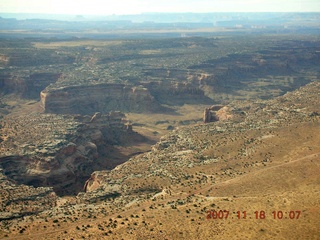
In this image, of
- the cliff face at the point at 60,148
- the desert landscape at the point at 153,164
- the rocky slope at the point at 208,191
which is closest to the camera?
the rocky slope at the point at 208,191

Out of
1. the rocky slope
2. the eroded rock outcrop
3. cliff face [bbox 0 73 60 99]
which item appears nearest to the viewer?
the rocky slope

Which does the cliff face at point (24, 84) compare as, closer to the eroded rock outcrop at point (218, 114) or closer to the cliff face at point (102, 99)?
the cliff face at point (102, 99)

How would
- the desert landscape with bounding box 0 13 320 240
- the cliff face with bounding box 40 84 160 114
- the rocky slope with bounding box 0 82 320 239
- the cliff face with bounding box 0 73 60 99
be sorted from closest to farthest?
the rocky slope with bounding box 0 82 320 239, the desert landscape with bounding box 0 13 320 240, the cliff face with bounding box 40 84 160 114, the cliff face with bounding box 0 73 60 99

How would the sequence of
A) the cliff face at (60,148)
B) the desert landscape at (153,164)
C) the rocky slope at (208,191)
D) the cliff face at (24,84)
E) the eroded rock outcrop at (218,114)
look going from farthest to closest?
the cliff face at (24,84), the eroded rock outcrop at (218,114), the cliff face at (60,148), the desert landscape at (153,164), the rocky slope at (208,191)

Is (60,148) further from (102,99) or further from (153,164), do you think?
(102,99)

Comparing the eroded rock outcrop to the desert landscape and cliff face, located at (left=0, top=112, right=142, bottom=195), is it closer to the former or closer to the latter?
the desert landscape

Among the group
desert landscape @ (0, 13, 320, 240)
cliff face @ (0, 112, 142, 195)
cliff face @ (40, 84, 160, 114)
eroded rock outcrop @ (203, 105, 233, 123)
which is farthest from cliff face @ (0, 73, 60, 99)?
eroded rock outcrop @ (203, 105, 233, 123)

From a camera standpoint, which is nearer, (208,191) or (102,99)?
(208,191)

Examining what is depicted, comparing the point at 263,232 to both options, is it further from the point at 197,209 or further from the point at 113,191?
the point at 113,191

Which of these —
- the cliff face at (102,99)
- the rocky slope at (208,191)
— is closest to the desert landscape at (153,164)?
the rocky slope at (208,191)

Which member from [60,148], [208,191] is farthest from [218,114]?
[208,191]
